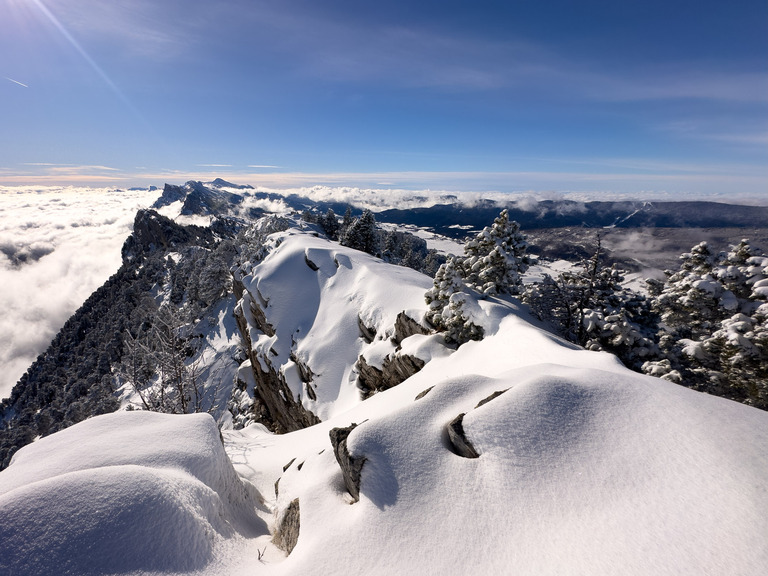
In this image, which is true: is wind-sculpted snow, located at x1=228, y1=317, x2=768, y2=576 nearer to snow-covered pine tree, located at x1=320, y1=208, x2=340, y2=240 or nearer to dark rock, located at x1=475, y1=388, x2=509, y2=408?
dark rock, located at x1=475, y1=388, x2=509, y2=408

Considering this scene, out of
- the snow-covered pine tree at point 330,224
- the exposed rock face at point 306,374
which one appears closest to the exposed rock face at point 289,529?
the exposed rock face at point 306,374

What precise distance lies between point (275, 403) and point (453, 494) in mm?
30255

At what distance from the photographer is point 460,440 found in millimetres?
7469

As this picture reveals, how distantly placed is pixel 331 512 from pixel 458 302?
14513mm

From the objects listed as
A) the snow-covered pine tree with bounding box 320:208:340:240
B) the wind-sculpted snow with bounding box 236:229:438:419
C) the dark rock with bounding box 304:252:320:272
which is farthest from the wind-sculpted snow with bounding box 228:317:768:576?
the snow-covered pine tree with bounding box 320:208:340:240

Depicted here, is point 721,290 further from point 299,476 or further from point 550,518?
point 299,476

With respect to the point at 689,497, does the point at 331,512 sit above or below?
below

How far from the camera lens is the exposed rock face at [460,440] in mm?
7277

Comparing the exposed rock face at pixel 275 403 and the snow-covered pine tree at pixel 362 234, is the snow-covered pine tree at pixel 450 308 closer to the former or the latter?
the exposed rock face at pixel 275 403

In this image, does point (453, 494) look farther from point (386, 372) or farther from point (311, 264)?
point (311, 264)

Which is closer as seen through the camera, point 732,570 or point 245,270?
point 732,570

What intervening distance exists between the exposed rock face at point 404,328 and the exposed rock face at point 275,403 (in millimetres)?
9136

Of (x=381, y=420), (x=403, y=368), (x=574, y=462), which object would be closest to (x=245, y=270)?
(x=403, y=368)

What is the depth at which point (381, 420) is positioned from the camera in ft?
27.0
